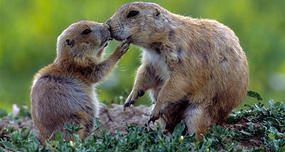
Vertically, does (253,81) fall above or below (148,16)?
below

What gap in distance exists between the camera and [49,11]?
12.9m

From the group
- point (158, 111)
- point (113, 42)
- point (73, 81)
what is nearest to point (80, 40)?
point (73, 81)

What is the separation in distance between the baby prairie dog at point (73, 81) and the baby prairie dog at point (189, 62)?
0.28 m

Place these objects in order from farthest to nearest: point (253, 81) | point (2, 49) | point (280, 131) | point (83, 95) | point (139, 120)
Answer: point (2, 49) < point (253, 81) < point (139, 120) < point (83, 95) < point (280, 131)

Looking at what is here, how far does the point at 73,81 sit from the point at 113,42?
440 centimetres

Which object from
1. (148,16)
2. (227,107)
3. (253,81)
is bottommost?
(253,81)

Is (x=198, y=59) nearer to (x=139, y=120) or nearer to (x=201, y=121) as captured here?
(x=201, y=121)

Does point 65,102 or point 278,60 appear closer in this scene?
point 65,102

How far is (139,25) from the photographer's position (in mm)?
6781

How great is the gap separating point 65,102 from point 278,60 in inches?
258

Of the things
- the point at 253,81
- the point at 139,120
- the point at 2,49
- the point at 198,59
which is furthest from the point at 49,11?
the point at 198,59

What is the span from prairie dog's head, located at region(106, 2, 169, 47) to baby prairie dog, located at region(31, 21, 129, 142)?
143 millimetres

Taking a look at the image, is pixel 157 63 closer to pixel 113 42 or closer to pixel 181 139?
pixel 181 139

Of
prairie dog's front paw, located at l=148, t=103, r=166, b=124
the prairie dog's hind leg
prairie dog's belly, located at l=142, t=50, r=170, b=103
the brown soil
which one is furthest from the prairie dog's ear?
the prairie dog's hind leg
